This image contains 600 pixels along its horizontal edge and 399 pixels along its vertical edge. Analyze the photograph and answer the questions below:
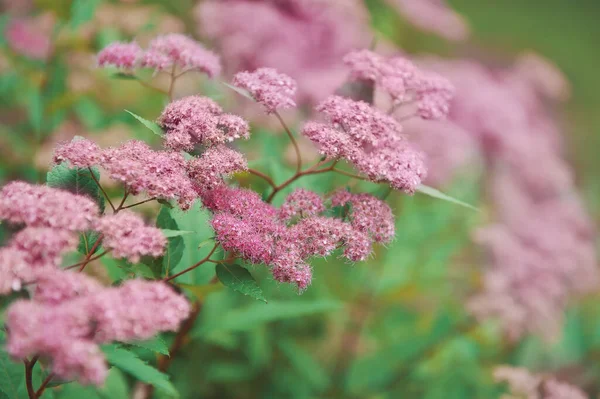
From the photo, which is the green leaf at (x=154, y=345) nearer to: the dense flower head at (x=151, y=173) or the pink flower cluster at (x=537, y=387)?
the dense flower head at (x=151, y=173)

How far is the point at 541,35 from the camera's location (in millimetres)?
9758

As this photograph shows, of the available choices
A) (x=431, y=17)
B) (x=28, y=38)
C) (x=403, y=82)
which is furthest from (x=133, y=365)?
A: (x=431, y=17)

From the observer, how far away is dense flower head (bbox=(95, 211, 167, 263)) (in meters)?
0.97

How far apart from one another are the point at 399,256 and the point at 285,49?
111 centimetres

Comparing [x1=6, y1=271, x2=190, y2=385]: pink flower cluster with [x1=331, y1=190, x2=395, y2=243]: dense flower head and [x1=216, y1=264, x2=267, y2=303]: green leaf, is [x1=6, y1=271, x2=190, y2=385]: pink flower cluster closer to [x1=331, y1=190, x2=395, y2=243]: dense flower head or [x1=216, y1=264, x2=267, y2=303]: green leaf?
[x1=216, y1=264, x2=267, y2=303]: green leaf

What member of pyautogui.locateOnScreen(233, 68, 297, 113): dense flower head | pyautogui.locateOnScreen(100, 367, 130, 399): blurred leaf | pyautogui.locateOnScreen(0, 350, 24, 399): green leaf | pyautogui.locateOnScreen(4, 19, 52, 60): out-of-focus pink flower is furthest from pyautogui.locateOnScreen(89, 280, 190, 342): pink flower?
pyautogui.locateOnScreen(4, 19, 52, 60): out-of-focus pink flower

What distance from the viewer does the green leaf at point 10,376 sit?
3.70ft

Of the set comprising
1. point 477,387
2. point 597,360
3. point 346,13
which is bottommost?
point 477,387

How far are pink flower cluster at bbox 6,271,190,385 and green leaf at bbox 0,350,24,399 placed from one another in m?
0.33

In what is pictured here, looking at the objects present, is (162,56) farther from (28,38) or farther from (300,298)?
(28,38)

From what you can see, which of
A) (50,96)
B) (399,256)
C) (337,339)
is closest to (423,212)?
(399,256)

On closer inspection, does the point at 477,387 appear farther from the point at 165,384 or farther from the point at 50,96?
the point at 50,96

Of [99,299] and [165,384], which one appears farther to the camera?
[165,384]

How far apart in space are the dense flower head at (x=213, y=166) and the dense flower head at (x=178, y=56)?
347 millimetres
